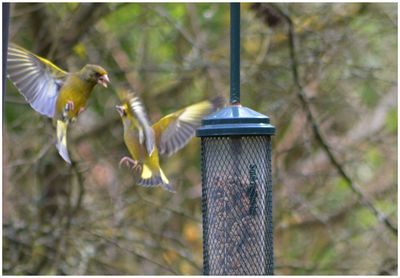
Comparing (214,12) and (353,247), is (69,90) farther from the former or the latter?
(353,247)

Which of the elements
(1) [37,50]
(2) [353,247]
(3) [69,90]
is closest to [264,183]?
(3) [69,90]

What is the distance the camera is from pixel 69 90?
3.46 m

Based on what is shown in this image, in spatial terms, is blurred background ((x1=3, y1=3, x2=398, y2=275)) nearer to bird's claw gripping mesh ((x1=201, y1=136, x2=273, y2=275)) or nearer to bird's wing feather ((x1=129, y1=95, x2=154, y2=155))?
bird's wing feather ((x1=129, y1=95, x2=154, y2=155))

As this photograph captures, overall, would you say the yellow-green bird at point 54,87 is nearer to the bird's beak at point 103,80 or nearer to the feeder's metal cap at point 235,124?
the bird's beak at point 103,80

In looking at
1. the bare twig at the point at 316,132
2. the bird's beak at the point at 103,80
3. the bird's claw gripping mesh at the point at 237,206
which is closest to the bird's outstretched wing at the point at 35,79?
the bird's beak at the point at 103,80

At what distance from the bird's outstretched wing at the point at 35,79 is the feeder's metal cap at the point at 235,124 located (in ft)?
2.14

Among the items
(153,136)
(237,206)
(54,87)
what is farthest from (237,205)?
(54,87)

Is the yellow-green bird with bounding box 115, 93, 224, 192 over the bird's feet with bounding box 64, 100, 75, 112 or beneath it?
beneath

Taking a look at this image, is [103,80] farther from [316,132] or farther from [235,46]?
[316,132]

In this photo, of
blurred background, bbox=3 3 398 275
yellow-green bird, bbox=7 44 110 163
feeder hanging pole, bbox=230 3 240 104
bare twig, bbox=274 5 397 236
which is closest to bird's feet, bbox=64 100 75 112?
yellow-green bird, bbox=7 44 110 163

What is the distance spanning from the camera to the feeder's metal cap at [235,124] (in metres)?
3.19

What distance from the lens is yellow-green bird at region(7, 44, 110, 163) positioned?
3.44 meters

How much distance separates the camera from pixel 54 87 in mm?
3537

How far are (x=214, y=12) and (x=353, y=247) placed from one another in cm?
196
